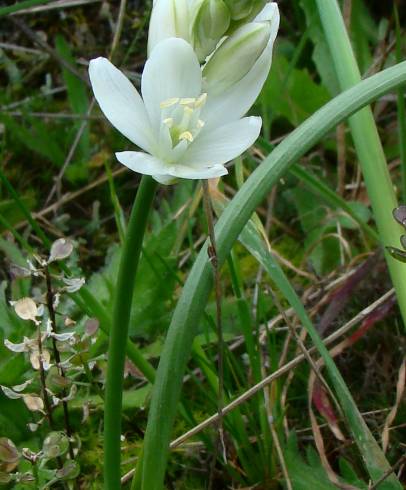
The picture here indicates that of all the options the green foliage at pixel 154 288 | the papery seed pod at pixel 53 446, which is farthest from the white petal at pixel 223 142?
the green foliage at pixel 154 288

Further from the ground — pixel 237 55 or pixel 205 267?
pixel 237 55

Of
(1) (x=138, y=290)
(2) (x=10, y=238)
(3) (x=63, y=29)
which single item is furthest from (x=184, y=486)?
(3) (x=63, y=29)

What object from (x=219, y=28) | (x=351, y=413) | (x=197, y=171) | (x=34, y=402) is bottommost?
(x=351, y=413)

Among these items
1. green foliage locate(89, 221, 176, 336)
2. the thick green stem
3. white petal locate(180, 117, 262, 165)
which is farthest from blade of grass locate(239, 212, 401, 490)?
green foliage locate(89, 221, 176, 336)

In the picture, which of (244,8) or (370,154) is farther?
(370,154)

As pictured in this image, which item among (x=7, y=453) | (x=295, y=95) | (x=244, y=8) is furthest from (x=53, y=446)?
(x=295, y=95)

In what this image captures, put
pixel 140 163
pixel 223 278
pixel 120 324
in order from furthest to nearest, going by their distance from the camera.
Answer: pixel 223 278 < pixel 120 324 < pixel 140 163

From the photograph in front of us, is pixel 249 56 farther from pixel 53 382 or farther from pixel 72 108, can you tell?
pixel 72 108

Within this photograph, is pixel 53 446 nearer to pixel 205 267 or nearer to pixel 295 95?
pixel 205 267
